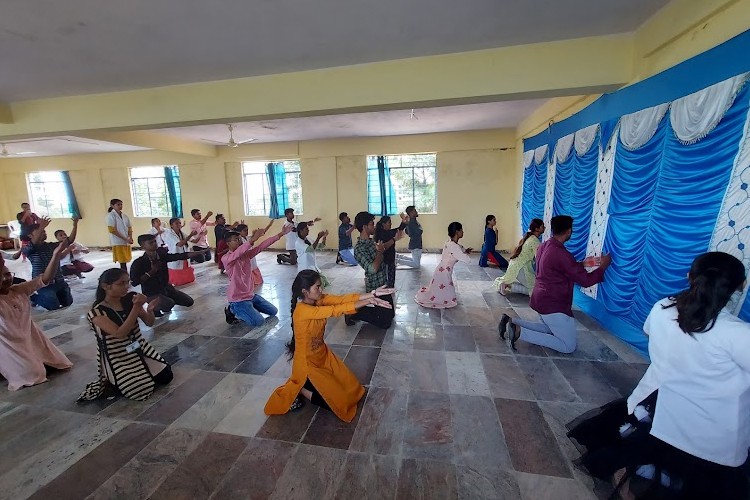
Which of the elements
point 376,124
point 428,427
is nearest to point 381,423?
point 428,427

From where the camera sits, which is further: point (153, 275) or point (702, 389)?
point (153, 275)

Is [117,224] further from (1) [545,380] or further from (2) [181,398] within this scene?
(1) [545,380]

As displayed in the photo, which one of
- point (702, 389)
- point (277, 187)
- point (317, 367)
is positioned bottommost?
point (317, 367)

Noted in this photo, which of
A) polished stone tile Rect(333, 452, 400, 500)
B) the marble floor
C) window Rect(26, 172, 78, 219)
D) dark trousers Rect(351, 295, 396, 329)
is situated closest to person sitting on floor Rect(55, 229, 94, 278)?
the marble floor

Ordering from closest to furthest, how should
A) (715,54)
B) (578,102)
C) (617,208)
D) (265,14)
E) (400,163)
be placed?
(715,54) → (265,14) → (617,208) → (578,102) → (400,163)

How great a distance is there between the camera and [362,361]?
326cm

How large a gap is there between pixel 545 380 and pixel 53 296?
6664 mm

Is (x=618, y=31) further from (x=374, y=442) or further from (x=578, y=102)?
(x=374, y=442)

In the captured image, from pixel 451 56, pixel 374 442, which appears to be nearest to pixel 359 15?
pixel 451 56

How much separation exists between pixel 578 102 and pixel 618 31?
143 cm

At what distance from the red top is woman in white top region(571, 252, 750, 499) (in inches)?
61.9

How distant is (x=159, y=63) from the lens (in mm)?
3832

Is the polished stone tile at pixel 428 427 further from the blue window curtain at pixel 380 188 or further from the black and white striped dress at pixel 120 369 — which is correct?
the blue window curtain at pixel 380 188

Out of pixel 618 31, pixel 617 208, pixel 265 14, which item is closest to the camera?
pixel 265 14
